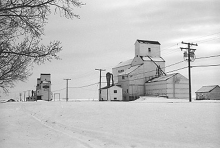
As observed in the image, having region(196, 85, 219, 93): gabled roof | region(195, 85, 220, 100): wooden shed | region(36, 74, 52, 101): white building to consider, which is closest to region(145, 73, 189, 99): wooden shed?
region(195, 85, 220, 100): wooden shed

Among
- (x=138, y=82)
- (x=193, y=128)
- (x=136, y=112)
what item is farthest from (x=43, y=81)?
(x=193, y=128)

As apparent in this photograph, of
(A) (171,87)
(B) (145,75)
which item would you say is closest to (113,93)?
(B) (145,75)

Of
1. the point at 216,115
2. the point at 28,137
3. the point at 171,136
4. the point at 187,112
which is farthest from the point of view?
the point at 187,112

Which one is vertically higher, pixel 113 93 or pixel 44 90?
pixel 44 90

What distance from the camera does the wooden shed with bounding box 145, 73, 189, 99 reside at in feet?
182

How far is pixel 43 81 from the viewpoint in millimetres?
79188

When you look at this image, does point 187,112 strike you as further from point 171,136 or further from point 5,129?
point 5,129

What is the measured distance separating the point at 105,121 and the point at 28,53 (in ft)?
19.2

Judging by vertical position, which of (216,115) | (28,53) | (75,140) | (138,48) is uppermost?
(138,48)

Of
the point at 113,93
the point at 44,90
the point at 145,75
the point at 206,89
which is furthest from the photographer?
the point at 44,90

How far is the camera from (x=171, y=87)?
56.0m

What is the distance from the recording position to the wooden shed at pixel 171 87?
Answer: 182ft

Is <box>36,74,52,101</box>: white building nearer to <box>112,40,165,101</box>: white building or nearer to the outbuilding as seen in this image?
the outbuilding

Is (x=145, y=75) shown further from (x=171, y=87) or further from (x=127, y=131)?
(x=127, y=131)
